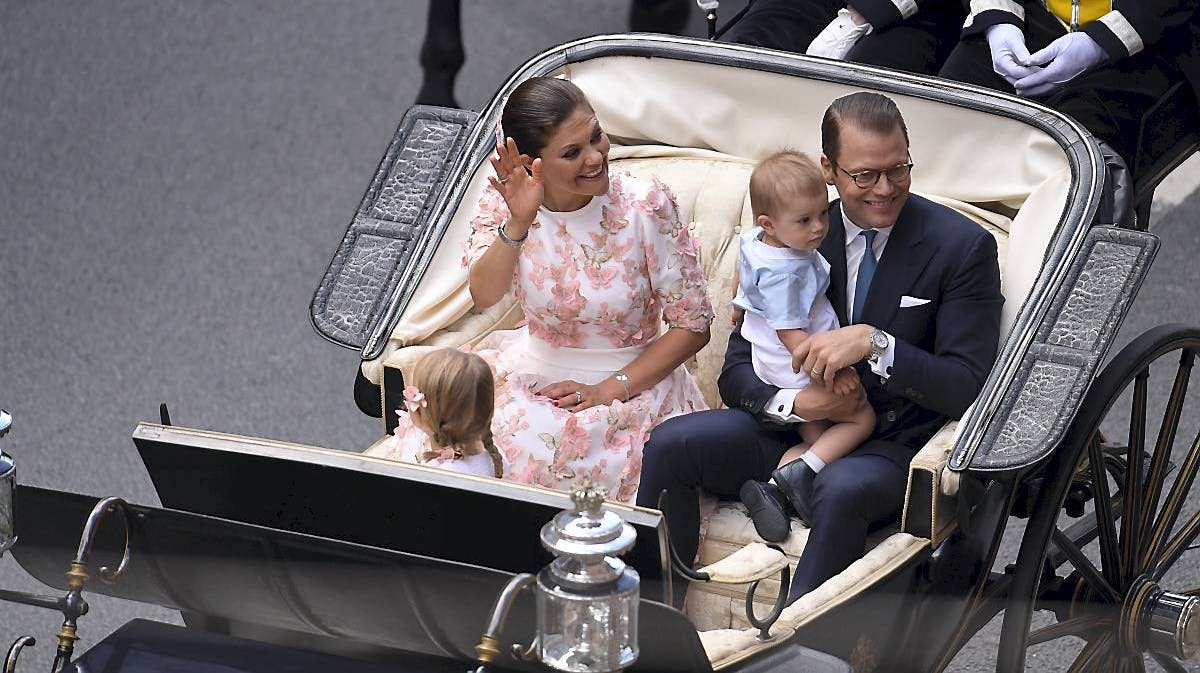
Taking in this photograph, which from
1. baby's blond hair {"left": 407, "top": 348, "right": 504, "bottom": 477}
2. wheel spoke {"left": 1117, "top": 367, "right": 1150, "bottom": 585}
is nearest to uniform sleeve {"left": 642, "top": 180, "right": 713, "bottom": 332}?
baby's blond hair {"left": 407, "top": 348, "right": 504, "bottom": 477}

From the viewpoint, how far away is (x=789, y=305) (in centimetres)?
271

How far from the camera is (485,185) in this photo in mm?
3168

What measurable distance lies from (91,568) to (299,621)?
0.28 m

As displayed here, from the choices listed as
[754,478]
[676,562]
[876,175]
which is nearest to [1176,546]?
[754,478]

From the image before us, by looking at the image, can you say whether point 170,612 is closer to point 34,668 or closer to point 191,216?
point 34,668

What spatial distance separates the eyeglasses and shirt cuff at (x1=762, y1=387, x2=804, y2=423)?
12.9 inches

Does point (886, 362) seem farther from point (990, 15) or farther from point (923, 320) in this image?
point (990, 15)

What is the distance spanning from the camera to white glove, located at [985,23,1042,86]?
3.30m

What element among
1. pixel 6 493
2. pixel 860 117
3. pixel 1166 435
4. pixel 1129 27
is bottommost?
pixel 1166 435

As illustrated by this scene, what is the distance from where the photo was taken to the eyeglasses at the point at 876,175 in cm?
266

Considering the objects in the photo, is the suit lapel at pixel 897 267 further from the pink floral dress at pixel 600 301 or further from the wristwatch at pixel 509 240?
the wristwatch at pixel 509 240

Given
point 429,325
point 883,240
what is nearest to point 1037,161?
Answer: point 883,240

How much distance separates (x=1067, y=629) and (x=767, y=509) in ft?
1.87

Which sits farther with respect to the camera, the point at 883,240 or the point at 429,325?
the point at 429,325
